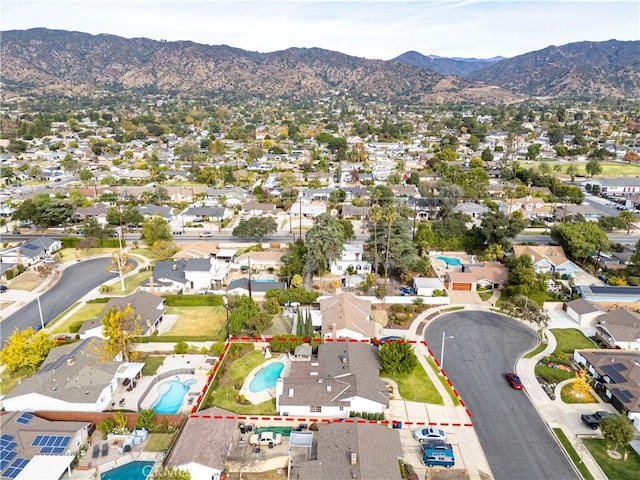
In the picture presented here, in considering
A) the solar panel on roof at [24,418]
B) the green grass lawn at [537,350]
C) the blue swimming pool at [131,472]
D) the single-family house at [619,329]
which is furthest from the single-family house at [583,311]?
the solar panel on roof at [24,418]

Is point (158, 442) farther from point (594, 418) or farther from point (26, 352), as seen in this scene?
point (594, 418)

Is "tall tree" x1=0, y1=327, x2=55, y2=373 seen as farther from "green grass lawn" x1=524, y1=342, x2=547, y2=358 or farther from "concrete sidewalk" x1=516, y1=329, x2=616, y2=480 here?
"green grass lawn" x1=524, y1=342, x2=547, y2=358

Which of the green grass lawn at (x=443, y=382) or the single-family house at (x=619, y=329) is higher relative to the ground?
the single-family house at (x=619, y=329)

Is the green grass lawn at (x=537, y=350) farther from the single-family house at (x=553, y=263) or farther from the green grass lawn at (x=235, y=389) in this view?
the green grass lawn at (x=235, y=389)

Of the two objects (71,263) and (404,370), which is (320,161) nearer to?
(71,263)

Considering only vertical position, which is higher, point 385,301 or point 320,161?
point 320,161

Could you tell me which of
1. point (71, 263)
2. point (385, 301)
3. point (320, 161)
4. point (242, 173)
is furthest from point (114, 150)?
point (385, 301)
